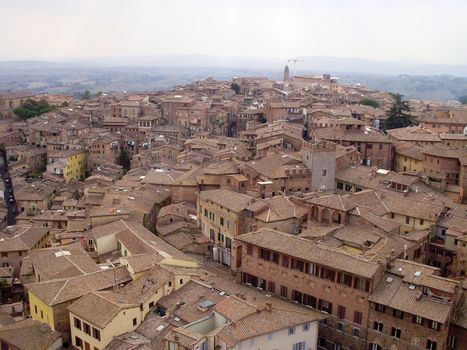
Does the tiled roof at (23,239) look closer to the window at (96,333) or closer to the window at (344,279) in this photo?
the window at (96,333)

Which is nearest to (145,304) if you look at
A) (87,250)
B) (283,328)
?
(283,328)

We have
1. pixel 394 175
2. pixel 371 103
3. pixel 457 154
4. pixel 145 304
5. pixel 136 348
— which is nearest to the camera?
pixel 136 348

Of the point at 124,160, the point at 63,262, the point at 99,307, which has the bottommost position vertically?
the point at 124,160

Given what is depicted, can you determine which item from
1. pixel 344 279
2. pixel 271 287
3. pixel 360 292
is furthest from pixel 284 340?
pixel 271 287

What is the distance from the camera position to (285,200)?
157ft

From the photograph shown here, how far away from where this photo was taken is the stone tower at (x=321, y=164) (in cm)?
5450

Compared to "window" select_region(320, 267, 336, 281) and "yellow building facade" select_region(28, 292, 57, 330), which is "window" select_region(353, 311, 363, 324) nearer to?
"window" select_region(320, 267, 336, 281)

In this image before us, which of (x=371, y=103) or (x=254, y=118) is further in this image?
(x=371, y=103)

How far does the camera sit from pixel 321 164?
5491 centimetres

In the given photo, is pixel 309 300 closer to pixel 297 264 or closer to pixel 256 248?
pixel 297 264

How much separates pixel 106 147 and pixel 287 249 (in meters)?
59.1

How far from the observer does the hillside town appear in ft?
110

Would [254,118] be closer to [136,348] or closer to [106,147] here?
[106,147]

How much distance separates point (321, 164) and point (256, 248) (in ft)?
58.2
